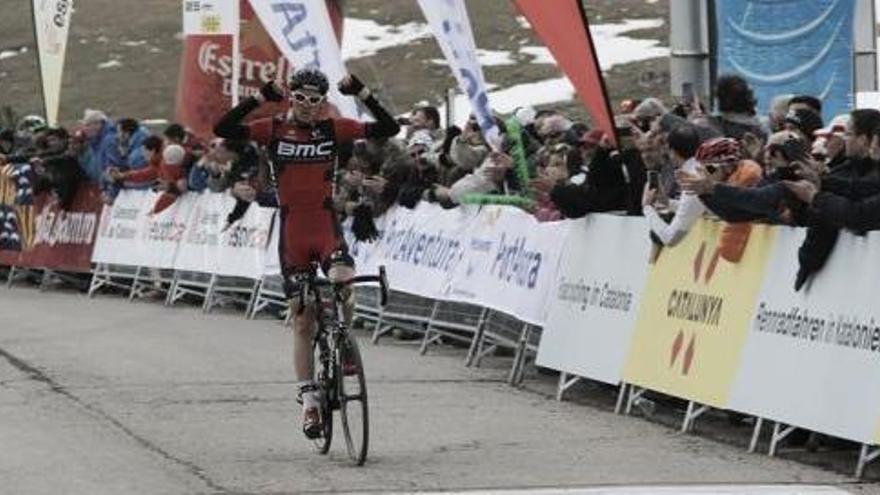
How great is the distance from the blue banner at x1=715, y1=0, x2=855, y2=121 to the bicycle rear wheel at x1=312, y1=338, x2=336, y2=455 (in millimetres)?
5980

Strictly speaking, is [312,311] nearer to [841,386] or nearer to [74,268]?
[841,386]

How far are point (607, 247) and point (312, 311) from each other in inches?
109

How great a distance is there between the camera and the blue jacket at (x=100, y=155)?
23.7m

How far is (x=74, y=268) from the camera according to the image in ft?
78.9

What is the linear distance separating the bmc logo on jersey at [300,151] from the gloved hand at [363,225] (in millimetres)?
5256

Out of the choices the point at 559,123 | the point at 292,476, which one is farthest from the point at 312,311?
the point at 559,123

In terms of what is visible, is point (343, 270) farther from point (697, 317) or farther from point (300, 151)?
point (697, 317)

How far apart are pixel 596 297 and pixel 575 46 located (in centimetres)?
176

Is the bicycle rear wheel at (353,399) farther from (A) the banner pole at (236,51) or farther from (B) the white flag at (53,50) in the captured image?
(B) the white flag at (53,50)

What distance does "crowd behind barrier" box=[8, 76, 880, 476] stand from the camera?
33.4ft

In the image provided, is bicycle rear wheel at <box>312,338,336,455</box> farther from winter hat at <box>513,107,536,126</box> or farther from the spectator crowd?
winter hat at <box>513,107,536,126</box>

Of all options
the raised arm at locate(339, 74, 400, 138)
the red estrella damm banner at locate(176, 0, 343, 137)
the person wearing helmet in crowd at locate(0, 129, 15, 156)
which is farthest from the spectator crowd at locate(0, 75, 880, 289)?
the person wearing helmet in crowd at locate(0, 129, 15, 156)

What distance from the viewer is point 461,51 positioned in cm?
1520

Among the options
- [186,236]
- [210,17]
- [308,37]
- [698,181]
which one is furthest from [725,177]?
[210,17]
